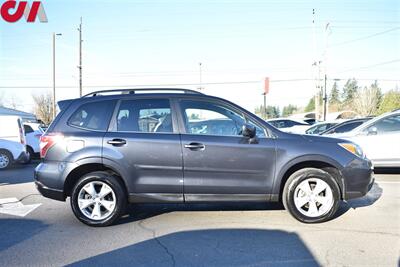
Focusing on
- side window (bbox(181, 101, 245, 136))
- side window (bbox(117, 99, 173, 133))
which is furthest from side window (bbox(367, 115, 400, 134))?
side window (bbox(117, 99, 173, 133))

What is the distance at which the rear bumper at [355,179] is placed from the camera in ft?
16.7

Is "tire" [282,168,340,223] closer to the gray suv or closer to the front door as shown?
the gray suv

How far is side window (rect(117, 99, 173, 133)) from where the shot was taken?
202 inches

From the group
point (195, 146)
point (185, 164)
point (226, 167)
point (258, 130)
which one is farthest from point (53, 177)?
point (258, 130)

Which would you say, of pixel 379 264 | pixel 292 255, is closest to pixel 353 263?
pixel 379 264

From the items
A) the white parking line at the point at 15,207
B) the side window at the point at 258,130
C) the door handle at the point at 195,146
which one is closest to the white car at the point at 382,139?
the side window at the point at 258,130

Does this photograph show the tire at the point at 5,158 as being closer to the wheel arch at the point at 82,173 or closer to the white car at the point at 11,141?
the white car at the point at 11,141

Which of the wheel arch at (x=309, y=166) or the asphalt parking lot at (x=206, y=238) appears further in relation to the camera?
the wheel arch at (x=309, y=166)

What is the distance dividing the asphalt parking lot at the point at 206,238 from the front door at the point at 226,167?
1.51 ft

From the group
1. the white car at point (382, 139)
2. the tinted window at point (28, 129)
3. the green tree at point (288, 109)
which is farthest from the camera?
the green tree at point (288, 109)

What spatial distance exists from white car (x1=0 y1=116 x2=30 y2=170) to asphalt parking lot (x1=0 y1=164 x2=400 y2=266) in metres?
6.65

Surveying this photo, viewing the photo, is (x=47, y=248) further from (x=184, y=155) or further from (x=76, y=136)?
(x=184, y=155)

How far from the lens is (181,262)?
12.4 feet

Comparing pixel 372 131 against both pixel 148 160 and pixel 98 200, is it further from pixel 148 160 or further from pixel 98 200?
pixel 98 200
